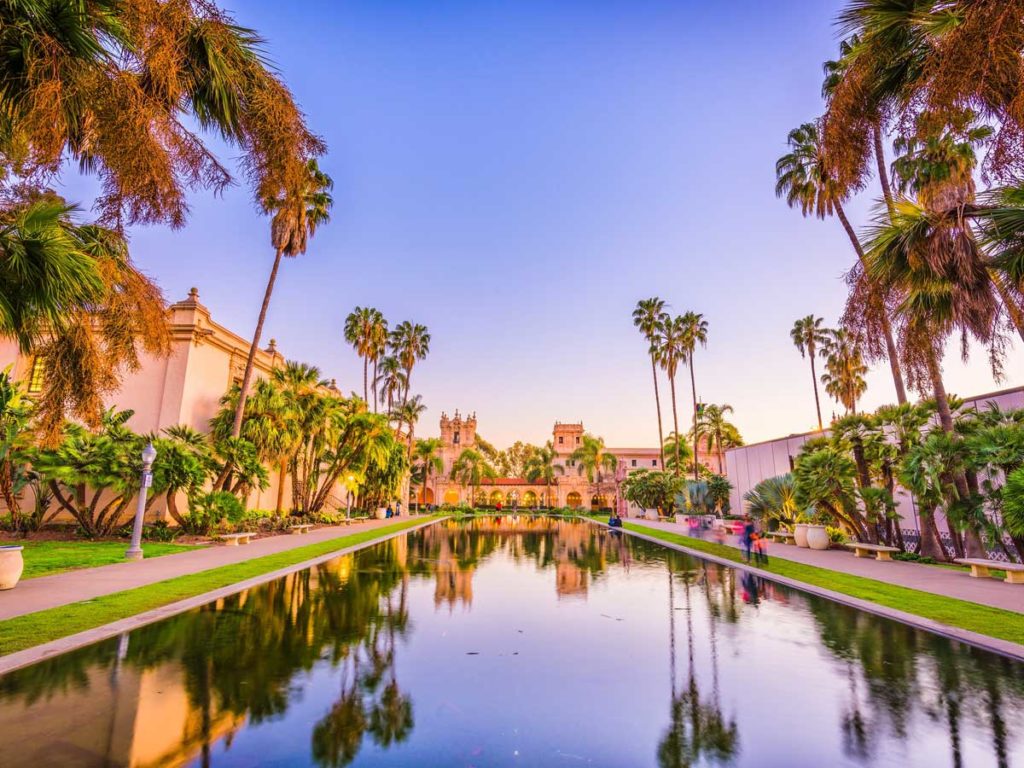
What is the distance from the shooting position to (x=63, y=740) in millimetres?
4355

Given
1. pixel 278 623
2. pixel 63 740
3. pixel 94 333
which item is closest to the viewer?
pixel 63 740

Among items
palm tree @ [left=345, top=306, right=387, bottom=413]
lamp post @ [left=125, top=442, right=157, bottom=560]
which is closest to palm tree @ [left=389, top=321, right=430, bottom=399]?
palm tree @ [left=345, top=306, right=387, bottom=413]

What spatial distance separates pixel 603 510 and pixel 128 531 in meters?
52.2

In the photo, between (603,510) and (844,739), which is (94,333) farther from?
(603,510)

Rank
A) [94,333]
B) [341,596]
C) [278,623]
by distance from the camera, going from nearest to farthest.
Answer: [94,333] → [278,623] → [341,596]

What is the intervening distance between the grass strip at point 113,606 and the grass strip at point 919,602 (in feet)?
44.0

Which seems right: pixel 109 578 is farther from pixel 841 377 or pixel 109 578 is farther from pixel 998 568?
pixel 841 377

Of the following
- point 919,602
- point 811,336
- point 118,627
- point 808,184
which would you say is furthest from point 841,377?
point 118,627

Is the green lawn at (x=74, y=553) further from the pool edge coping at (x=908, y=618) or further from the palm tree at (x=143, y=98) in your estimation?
the pool edge coping at (x=908, y=618)

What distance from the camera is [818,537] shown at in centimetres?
2028

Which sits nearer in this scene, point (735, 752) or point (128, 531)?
point (735, 752)

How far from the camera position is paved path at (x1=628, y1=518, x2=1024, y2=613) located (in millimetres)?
10688

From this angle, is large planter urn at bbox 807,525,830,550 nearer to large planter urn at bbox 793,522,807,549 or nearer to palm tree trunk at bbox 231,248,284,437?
large planter urn at bbox 793,522,807,549

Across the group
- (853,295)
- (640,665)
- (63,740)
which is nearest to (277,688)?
(63,740)
